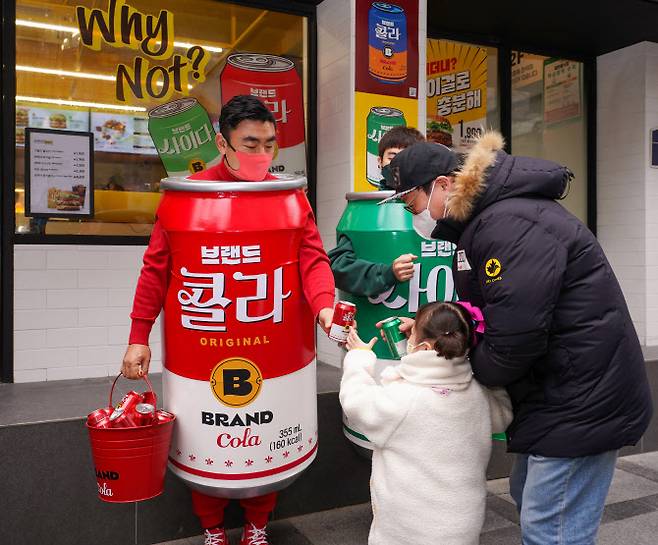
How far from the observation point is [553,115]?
6223mm

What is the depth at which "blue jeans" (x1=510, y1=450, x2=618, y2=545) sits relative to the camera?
6.25 ft

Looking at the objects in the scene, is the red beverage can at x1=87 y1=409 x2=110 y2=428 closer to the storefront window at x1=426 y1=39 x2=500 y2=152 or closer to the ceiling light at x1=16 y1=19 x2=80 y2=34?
the ceiling light at x1=16 y1=19 x2=80 y2=34

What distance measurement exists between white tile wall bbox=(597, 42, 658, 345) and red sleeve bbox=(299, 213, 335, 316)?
159 inches

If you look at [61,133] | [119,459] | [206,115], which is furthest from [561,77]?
[119,459]

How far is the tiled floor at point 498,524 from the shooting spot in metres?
3.18

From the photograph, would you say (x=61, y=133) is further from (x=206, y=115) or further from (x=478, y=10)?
(x=478, y=10)

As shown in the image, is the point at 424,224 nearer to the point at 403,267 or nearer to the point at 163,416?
the point at 403,267

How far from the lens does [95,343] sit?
4.10m

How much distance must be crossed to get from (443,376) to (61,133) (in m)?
3.09

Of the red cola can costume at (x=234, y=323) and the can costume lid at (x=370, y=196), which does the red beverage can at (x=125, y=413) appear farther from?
the can costume lid at (x=370, y=196)

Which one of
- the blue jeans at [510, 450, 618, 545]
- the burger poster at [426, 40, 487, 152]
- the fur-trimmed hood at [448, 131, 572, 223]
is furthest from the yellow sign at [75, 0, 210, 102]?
the blue jeans at [510, 450, 618, 545]

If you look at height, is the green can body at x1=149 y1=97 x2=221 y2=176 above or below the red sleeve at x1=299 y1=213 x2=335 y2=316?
above

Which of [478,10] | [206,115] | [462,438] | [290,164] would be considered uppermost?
[478,10]

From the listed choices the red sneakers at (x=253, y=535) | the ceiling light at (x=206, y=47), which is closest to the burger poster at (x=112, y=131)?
the ceiling light at (x=206, y=47)
